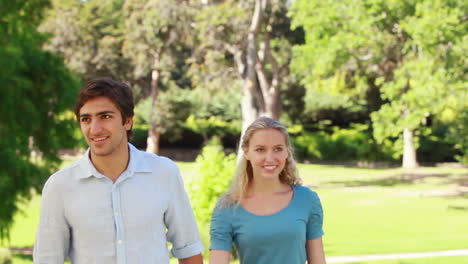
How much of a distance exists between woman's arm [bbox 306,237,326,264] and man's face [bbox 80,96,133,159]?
3.24 feet

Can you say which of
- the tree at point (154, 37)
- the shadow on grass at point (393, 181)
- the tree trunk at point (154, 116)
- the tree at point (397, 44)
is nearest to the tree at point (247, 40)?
the tree at point (154, 37)

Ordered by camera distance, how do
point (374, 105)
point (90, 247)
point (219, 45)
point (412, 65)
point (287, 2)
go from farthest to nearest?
point (374, 105)
point (287, 2)
point (219, 45)
point (412, 65)
point (90, 247)

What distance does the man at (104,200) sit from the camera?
2311 mm

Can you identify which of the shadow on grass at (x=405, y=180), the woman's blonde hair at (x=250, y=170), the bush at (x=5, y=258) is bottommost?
the shadow on grass at (x=405, y=180)

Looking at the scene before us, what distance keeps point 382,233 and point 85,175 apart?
516 inches

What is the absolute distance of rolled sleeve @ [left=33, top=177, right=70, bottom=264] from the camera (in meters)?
2.33

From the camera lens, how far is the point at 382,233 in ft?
48.1

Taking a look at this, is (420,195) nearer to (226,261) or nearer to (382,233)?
(382,233)

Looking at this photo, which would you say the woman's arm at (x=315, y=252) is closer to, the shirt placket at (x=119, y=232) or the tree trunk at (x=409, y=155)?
the shirt placket at (x=119, y=232)

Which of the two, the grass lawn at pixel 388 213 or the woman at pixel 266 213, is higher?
the woman at pixel 266 213

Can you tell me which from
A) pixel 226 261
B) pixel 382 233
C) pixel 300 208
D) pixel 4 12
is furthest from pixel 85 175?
pixel 382 233

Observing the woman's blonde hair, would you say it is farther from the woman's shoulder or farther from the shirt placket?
the shirt placket

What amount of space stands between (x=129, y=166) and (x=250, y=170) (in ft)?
2.25

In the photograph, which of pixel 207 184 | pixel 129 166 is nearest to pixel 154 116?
pixel 207 184
